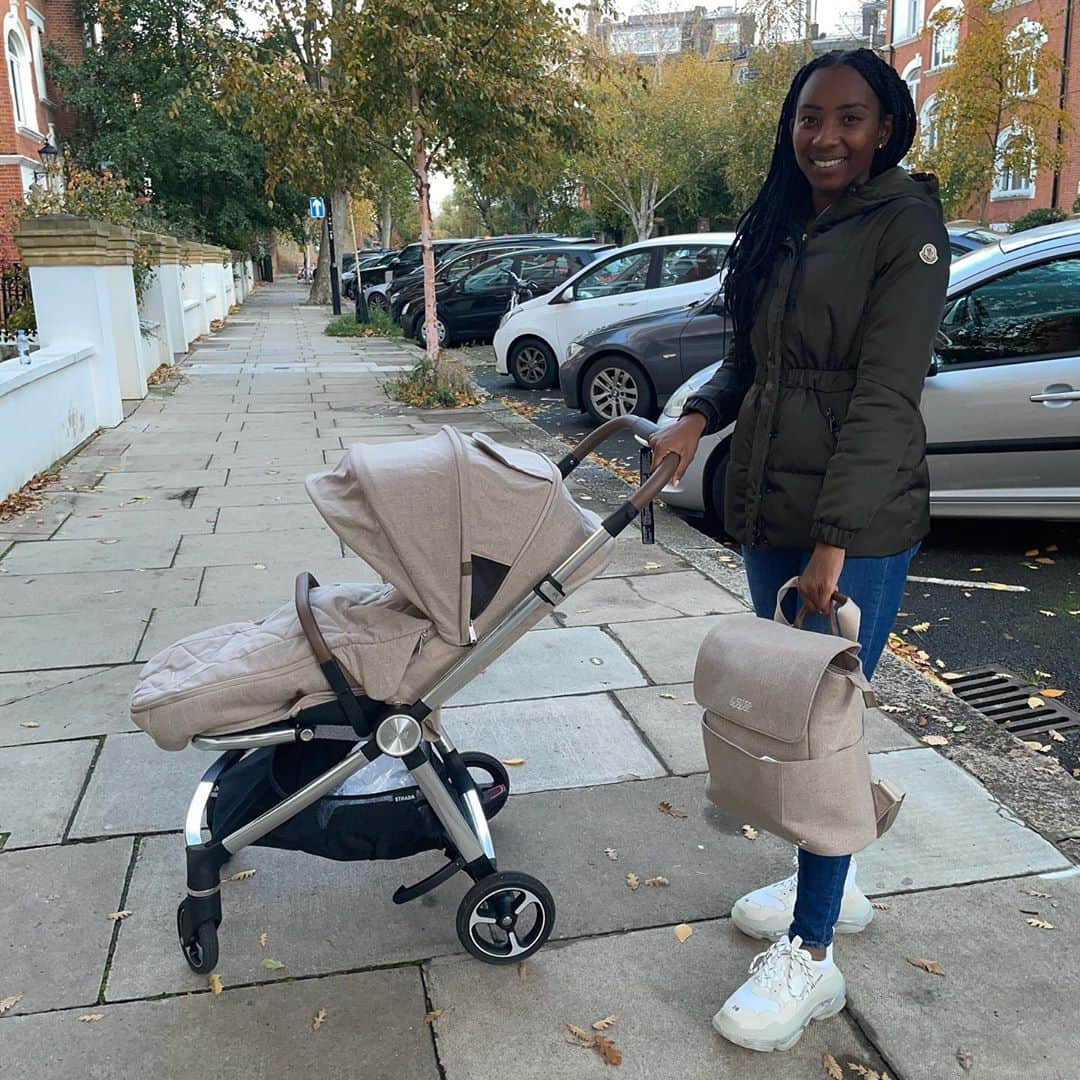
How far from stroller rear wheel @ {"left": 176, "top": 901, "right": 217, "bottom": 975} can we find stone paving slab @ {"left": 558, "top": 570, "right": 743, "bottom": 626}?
2693 millimetres

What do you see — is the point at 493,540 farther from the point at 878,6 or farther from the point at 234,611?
the point at 878,6

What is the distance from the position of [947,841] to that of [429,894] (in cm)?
151

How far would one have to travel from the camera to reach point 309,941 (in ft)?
8.95

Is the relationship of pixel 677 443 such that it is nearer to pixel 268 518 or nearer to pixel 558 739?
pixel 558 739

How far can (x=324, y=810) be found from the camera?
2664 millimetres

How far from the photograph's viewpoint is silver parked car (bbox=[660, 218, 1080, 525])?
548cm

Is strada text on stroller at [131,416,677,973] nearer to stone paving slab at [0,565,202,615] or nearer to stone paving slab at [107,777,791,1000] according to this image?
stone paving slab at [107,777,791,1000]

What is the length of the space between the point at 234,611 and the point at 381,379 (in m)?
9.71

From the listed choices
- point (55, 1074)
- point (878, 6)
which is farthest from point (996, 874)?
point (878, 6)

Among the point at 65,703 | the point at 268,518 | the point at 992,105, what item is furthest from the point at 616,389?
the point at 992,105

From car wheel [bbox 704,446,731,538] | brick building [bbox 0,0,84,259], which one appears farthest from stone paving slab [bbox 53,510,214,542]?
brick building [bbox 0,0,84,259]

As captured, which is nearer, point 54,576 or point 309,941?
point 309,941

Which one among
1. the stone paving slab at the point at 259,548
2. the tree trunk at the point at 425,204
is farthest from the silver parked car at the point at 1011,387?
the tree trunk at the point at 425,204

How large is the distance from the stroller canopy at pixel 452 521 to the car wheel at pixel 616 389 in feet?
24.4
